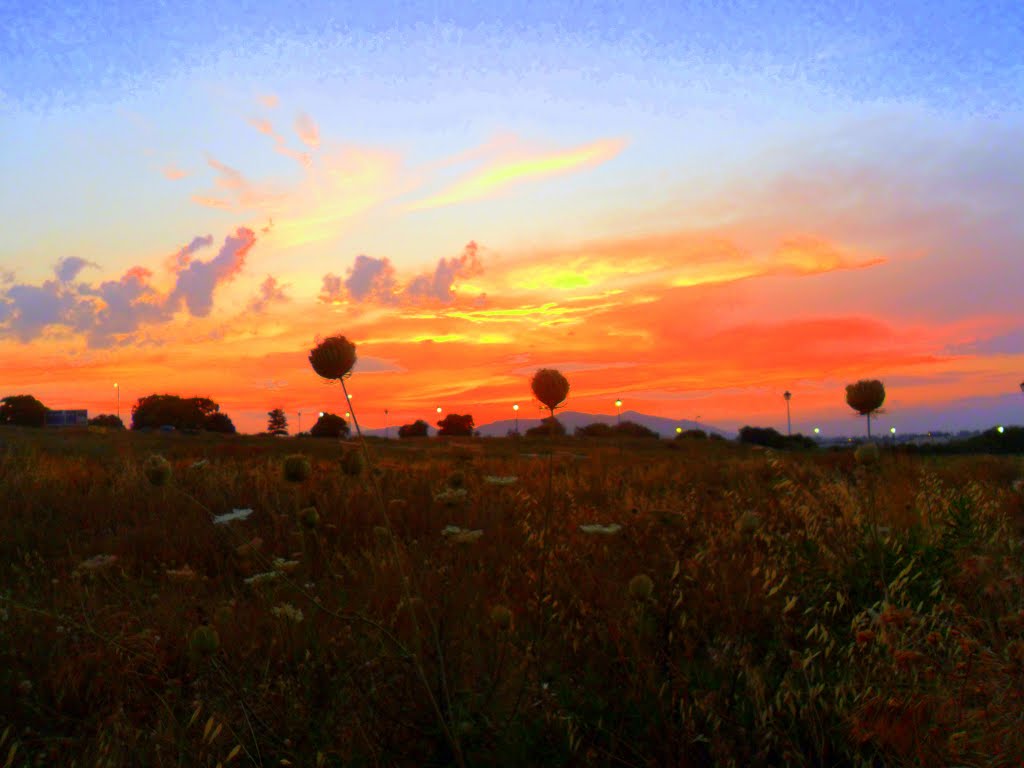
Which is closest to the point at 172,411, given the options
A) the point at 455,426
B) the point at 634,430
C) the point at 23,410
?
the point at 23,410

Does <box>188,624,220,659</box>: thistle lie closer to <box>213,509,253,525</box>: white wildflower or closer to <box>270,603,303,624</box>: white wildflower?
<box>213,509,253,525</box>: white wildflower

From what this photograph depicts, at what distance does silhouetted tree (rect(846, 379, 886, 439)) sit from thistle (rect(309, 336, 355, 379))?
2.36 metres

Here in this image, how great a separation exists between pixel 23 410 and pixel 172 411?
921 centimetres

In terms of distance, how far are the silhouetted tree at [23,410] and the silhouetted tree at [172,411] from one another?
5.72 metres

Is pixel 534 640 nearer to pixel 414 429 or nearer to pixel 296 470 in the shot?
pixel 296 470

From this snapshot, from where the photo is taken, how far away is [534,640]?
2768 millimetres

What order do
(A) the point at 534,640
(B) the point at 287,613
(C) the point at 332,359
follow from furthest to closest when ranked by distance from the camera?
(B) the point at 287,613, (A) the point at 534,640, (C) the point at 332,359

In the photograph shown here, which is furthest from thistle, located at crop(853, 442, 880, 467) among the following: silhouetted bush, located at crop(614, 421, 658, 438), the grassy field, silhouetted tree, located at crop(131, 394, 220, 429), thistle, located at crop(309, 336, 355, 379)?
silhouetted tree, located at crop(131, 394, 220, 429)

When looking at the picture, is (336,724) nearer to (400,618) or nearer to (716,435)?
(400,618)

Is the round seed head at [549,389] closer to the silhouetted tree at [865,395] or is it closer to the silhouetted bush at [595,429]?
the silhouetted tree at [865,395]

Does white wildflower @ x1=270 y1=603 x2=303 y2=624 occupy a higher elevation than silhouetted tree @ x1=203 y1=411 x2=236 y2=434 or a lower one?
lower

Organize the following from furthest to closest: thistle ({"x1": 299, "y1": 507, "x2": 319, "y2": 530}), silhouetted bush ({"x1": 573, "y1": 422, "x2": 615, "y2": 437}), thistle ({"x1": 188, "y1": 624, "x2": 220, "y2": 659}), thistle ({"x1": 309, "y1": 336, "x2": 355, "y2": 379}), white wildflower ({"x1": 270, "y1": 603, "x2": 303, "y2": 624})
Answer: silhouetted bush ({"x1": 573, "y1": 422, "x2": 615, "y2": 437})
white wildflower ({"x1": 270, "y1": 603, "x2": 303, "y2": 624})
thistle ({"x1": 299, "y1": 507, "x2": 319, "y2": 530})
thistle ({"x1": 309, "y1": 336, "x2": 355, "y2": 379})
thistle ({"x1": 188, "y1": 624, "x2": 220, "y2": 659})

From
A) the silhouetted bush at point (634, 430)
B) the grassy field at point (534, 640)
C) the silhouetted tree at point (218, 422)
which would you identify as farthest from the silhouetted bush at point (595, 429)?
the silhouetted tree at point (218, 422)

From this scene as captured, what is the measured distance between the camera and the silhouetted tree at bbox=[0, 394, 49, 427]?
52.3m
